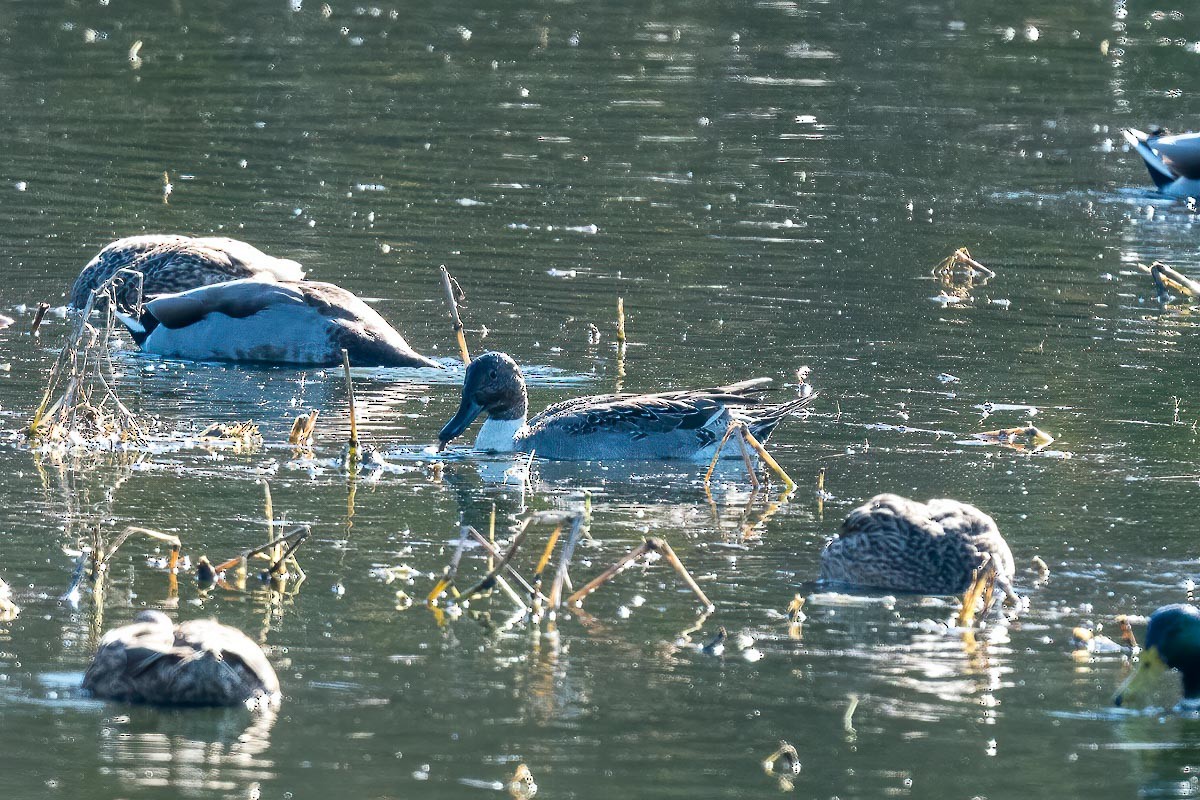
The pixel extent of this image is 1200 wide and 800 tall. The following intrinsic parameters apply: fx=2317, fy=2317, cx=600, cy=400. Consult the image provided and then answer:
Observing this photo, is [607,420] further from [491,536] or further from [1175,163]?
[1175,163]

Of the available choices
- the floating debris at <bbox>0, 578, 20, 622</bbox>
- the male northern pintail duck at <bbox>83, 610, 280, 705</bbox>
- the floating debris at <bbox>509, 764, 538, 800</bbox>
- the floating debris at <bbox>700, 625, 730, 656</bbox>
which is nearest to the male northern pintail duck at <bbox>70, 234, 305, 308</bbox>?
the floating debris at <bbox>0, 578, 20, 622</bbox>

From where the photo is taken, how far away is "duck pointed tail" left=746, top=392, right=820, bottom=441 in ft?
44.1

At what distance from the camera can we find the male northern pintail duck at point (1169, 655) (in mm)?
9031

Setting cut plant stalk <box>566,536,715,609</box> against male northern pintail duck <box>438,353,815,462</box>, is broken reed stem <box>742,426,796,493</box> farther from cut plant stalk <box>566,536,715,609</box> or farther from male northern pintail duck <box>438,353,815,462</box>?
cut plant stalk <box>566,536,715,609</box>

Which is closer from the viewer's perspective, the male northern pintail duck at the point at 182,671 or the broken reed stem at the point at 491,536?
the male northern pintail duck at the point at 182,671

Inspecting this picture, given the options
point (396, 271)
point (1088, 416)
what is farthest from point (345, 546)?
point (396, 271)

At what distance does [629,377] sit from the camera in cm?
1520

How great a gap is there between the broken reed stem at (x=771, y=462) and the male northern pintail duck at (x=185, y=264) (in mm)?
5812

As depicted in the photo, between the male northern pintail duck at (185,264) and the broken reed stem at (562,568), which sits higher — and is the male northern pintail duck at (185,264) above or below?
above

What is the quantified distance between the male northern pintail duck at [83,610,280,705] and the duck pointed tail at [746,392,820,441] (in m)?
5.36

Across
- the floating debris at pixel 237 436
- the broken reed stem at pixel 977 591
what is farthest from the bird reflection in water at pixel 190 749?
the floating debris at pixel 237 436

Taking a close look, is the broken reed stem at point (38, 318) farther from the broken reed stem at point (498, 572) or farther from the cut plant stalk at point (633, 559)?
the cut plant stalk at point (633, 559)

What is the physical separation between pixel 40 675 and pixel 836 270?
1121 centimetres

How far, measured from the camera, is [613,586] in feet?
34.2
